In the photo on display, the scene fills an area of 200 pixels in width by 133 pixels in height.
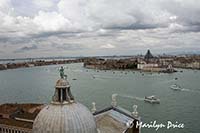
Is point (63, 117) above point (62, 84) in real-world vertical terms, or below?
below

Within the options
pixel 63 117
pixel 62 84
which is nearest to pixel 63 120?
pixel 63 117

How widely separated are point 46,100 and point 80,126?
42.6ft

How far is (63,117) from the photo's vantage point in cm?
293

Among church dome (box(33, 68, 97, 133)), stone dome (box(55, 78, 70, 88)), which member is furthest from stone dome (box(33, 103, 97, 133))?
stone dome (box(55, 78, 70, 88))

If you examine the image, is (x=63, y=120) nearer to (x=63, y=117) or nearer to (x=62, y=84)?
(x=63, y=117)

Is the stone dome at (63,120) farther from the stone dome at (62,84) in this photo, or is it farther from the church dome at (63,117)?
the stone dome at (62,84)

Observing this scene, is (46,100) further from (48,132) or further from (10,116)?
(48,132)

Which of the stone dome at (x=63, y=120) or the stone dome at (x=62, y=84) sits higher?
the stone dome at (x=62, y=84)

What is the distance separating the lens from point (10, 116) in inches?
386

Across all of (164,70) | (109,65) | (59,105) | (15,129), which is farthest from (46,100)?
(109,65)

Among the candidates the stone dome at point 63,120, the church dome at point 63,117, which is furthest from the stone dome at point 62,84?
the stone dome at point 63,120

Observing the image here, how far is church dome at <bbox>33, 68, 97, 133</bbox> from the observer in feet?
9.57

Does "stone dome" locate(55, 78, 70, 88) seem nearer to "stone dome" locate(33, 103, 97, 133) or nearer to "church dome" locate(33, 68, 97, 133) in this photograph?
"church dome" locate(33, 68, 97, 133)

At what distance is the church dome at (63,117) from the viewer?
292 centimetres
